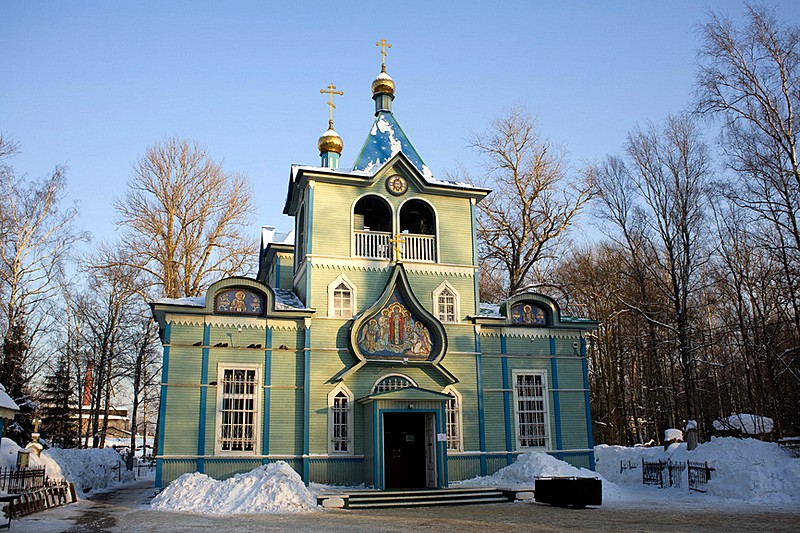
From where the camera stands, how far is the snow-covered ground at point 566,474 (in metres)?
14.2

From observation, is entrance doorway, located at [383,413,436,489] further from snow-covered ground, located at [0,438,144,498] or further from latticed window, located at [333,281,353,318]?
snow-covered ground, located at [0,438,144,498]

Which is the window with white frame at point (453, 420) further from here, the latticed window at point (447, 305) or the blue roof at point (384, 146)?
the blue roof at point (384, 146)

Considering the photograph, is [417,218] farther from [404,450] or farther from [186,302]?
[186,302]

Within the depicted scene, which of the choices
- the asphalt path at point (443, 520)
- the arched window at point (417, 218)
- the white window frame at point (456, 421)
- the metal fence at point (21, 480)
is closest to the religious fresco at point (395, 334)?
the white window frame at point (456, 421)

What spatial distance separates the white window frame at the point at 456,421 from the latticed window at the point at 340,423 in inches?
106

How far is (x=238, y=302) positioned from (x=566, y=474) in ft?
31.7

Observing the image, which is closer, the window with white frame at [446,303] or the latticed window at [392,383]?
the latticed window at [392,383]

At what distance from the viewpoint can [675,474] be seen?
18.0m

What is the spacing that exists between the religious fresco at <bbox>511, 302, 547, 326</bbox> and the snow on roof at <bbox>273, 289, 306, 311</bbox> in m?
6.19

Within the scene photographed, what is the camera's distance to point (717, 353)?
29.9m

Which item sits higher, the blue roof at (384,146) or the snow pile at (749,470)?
the blue roof at (384,146)

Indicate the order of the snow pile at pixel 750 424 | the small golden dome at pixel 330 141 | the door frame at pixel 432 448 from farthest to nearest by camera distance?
the small golden dome at pixel 330 141
the snow pile at pixel 750 424
the door frame at pixel 432 448

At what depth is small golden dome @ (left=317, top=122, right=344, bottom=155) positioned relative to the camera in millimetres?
23094

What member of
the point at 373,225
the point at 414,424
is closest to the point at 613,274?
the point at 373,225
